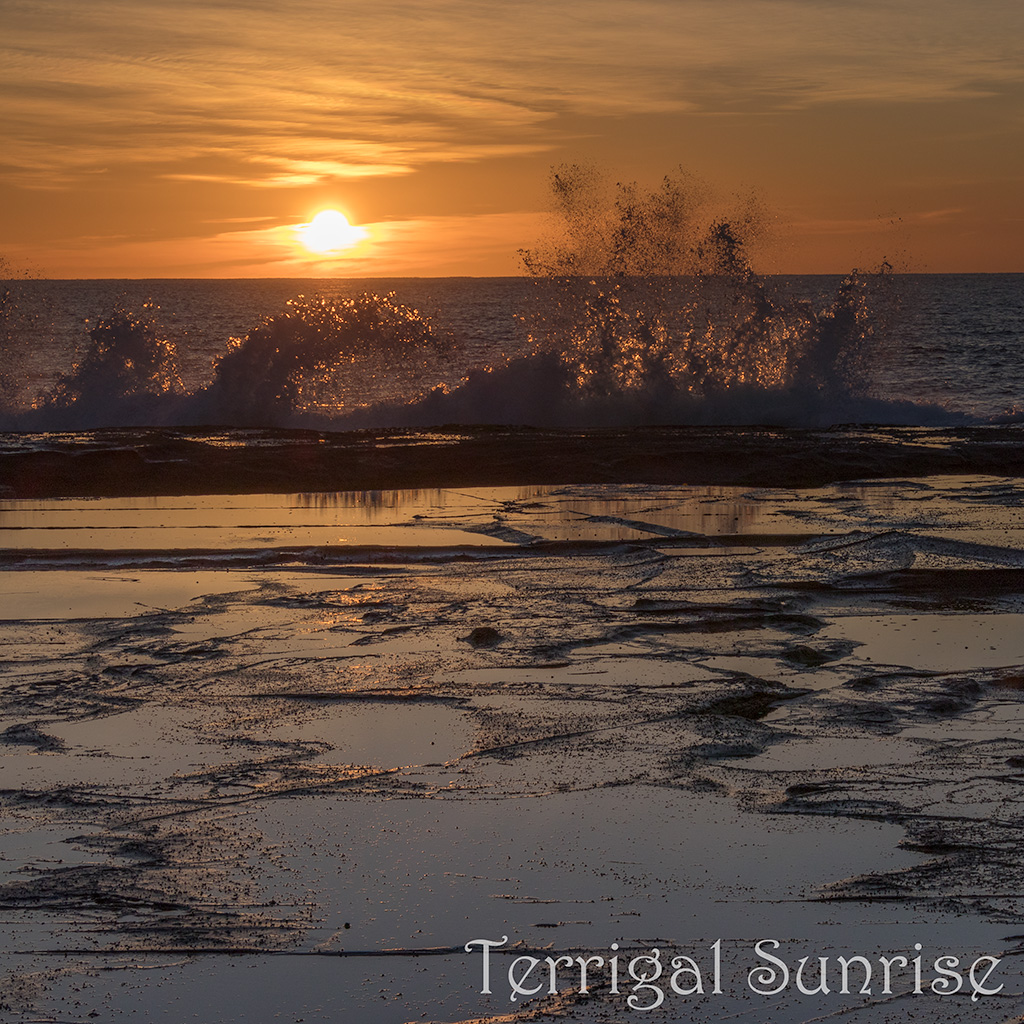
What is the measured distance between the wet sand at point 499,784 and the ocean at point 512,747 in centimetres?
2

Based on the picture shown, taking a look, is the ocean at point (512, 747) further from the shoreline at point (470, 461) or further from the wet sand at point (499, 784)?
the shoreline at point (470, 461)

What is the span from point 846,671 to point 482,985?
13.2 feet

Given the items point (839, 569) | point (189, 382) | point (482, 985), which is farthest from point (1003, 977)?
point (189, 382)

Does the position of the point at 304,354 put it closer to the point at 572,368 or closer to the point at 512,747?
the point at 572,368

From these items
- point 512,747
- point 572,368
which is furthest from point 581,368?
point 512,747

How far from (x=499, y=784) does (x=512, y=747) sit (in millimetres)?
482

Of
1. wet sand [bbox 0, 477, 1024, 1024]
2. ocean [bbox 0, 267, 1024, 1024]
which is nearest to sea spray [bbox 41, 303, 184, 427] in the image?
ocean [bbox 0, 267, 1024, 1024]

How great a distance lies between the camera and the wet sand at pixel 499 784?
12.7ft

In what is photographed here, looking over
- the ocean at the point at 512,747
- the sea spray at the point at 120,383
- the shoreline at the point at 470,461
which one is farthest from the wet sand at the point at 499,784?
the sea spray at the point at 120,383

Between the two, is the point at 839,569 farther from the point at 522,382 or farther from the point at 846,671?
the point at 522,382

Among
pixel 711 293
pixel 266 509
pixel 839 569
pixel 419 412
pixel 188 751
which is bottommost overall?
pixel 188 751

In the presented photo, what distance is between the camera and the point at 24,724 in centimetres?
620

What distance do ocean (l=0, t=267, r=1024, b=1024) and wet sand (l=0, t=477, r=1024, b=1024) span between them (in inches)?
0.8

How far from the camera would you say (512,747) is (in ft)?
19.2
